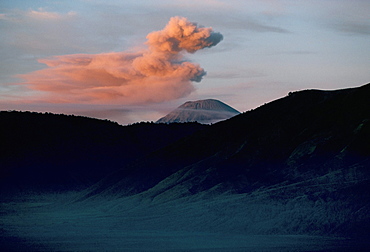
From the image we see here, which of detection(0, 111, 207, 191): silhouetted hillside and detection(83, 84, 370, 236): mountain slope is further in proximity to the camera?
detection(0, 111, 207, 191): silhouetted hillside

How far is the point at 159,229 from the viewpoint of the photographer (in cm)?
5666

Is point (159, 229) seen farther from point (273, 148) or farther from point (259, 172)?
point (273, 148)

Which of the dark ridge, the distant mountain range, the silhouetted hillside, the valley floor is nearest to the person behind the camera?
the valley floor

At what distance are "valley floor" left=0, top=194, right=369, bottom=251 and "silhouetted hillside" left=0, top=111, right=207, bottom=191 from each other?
37333mm

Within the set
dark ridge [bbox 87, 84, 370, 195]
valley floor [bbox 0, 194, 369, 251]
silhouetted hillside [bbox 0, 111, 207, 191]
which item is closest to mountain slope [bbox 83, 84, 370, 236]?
dark ridge [bbox 87, 84, 370, 195]

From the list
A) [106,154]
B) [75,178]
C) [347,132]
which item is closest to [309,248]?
[347,132]

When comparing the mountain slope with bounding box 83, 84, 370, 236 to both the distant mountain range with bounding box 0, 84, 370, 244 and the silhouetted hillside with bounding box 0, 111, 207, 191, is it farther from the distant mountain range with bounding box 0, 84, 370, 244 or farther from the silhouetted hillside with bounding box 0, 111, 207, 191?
the silhouetted hillside with bounding box 0, 111, 207, 191

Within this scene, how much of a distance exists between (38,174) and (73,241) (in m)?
72.4

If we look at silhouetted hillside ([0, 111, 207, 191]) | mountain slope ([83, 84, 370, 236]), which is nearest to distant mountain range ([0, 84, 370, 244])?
mountain slope ([83, 84, 370, 236])

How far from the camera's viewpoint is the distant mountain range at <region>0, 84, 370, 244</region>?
55.5 meters

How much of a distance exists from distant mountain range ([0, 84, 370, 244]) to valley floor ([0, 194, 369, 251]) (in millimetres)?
295

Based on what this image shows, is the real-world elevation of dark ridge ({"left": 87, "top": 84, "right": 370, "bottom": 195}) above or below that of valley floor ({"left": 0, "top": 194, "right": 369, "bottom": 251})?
above

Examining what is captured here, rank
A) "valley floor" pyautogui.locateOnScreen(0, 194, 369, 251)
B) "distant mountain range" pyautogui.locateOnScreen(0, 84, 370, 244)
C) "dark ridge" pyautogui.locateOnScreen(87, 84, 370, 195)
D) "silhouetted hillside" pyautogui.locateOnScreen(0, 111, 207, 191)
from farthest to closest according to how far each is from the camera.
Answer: "silhouetted hillside" pyautogui.locateOnScreen(0, 111, 207, 191)
"dark ridge" pyautogui.locateOnScreen(87, 84, 370, 195)
"distant mountain range" pyautogui.locateOnScreen(0, 84, 370, 244)
"valley floor" pyautogui.locateOnScreen(0, 194, 369, 251)

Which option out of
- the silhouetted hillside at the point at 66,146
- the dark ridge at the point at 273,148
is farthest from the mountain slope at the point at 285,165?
the silhouetted hillside at the point at 66,146
